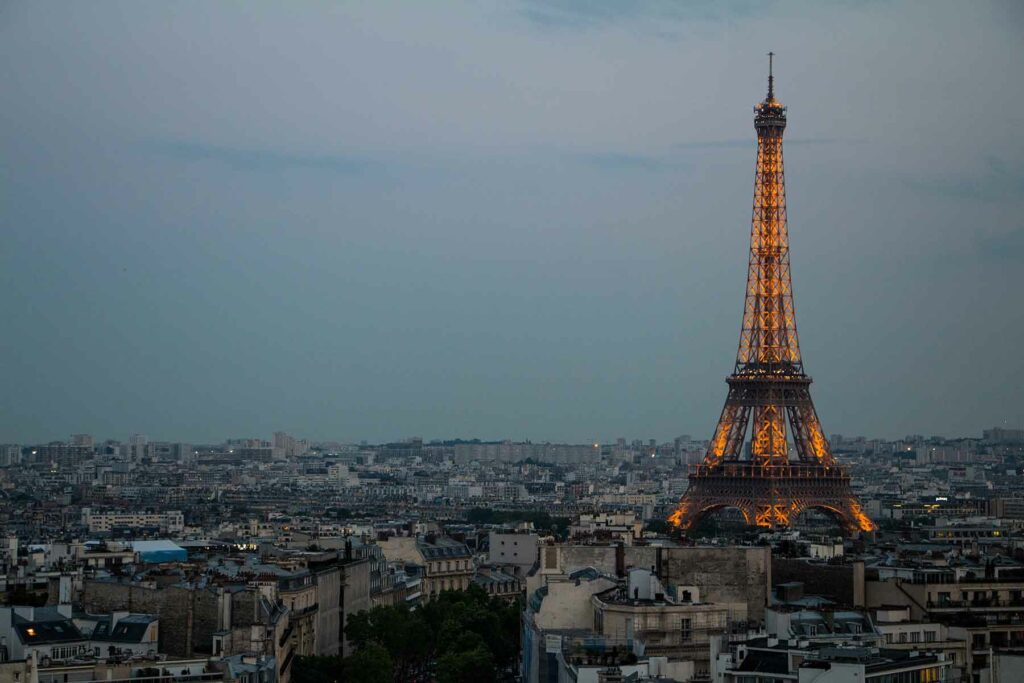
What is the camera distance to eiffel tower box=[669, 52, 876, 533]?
109312mm

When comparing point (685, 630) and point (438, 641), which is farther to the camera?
point (438, 641)

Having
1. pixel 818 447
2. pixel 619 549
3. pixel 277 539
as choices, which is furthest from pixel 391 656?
pixel 818 447

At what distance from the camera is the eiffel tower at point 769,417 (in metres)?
109

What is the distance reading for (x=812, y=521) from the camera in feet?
532

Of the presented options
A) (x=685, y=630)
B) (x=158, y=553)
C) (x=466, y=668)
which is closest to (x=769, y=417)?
(x=158, y=553)

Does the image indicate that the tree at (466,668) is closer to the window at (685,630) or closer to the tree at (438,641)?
the tree at (438,641)

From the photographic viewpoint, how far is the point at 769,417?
113m

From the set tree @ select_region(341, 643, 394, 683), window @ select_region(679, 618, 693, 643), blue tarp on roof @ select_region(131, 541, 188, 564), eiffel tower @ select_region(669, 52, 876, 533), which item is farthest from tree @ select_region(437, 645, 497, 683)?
eiffel tower @ select_region(669, 52, 876, 533)

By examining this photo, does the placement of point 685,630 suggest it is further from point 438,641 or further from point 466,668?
point 438,641

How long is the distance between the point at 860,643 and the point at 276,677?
36.4 feet

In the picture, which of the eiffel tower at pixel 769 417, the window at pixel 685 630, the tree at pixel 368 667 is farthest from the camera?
the eiffel tower at pixel 769 417

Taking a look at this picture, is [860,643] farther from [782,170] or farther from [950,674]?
[782,170]

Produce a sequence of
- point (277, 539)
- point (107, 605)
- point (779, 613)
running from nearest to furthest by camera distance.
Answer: point (779, 613), point (107, 605), point (277, 539)

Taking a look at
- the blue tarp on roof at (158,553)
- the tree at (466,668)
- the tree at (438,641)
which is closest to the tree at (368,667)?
the tree at (438,641)
